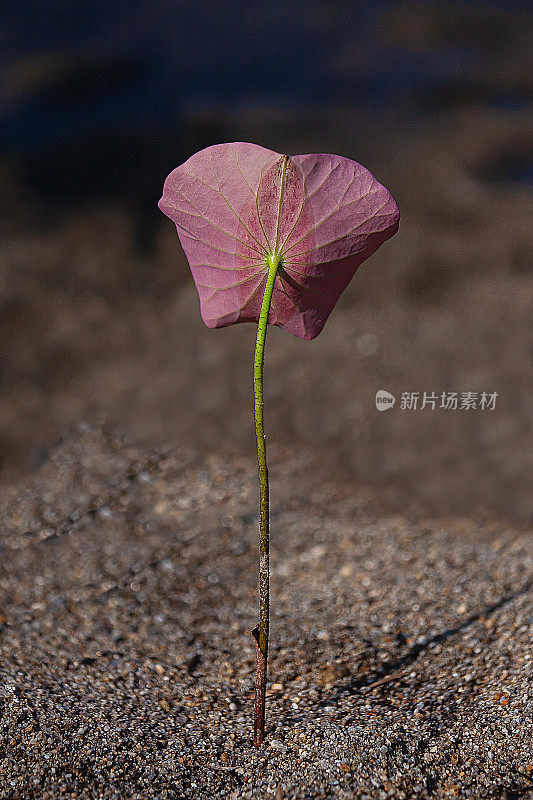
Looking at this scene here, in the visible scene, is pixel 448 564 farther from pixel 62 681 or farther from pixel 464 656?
pixel 62 681

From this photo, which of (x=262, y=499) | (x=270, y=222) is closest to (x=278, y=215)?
(x=270, y=222)

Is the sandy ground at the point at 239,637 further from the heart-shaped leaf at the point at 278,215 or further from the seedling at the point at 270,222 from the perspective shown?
the heart-shaped leaf at the point at 278,215

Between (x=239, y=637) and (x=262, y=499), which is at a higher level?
(x=262, y=499)

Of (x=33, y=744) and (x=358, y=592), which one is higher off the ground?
(x=33, y=744)

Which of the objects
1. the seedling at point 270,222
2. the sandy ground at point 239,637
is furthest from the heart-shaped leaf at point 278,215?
the sandy ground at point 239,637

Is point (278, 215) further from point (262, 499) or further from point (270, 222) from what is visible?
point (262, 499)

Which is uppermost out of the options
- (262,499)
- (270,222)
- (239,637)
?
(270,222)

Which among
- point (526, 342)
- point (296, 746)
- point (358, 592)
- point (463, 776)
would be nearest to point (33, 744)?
point (296, 746)

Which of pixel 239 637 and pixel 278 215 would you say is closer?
pixel 278 215
